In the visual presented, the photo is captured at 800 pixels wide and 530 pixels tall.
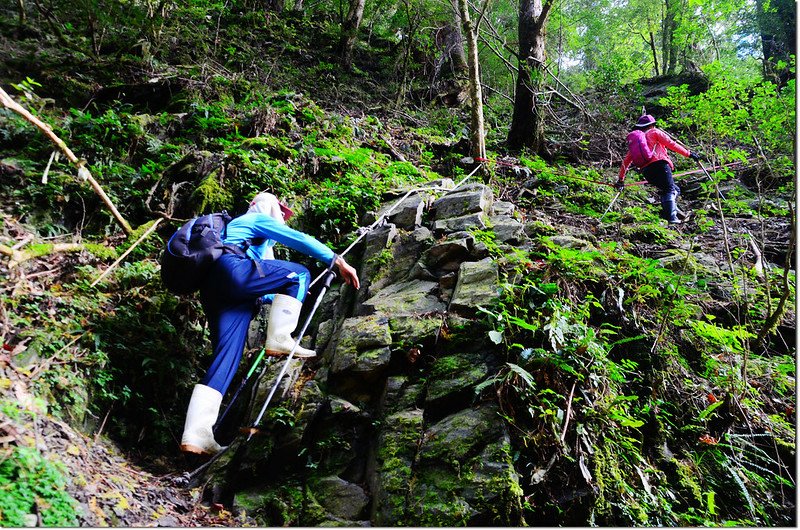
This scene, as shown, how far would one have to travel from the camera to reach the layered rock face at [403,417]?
2.98 metres

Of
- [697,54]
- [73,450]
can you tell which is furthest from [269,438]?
[697,54]

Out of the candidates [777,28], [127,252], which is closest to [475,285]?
[127,252]

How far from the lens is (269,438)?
3688mm

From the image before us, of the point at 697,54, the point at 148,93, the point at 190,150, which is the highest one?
the point at 697,54

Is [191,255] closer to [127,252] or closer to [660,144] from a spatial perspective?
[127,252]

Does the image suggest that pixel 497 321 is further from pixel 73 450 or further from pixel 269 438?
pixel 73 450

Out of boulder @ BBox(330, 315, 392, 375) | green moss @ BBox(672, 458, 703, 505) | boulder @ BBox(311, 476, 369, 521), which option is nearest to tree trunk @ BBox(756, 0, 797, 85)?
green moss @ BBox(672, 458, 703, 505)

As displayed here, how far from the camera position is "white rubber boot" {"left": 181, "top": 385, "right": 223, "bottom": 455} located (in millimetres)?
3727

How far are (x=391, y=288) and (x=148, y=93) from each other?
7.29 metres

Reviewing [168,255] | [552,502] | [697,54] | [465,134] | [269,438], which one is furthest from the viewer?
[697,54]

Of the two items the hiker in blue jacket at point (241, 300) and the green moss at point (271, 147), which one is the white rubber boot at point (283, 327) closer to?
the hiker in blue jacket at point (241, 300)

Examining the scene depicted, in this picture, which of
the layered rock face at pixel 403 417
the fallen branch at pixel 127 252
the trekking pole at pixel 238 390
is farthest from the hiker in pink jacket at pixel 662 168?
the fallen branch at pixel 127 252

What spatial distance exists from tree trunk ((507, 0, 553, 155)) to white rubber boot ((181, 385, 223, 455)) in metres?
9.44

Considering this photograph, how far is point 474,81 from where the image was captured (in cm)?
930
